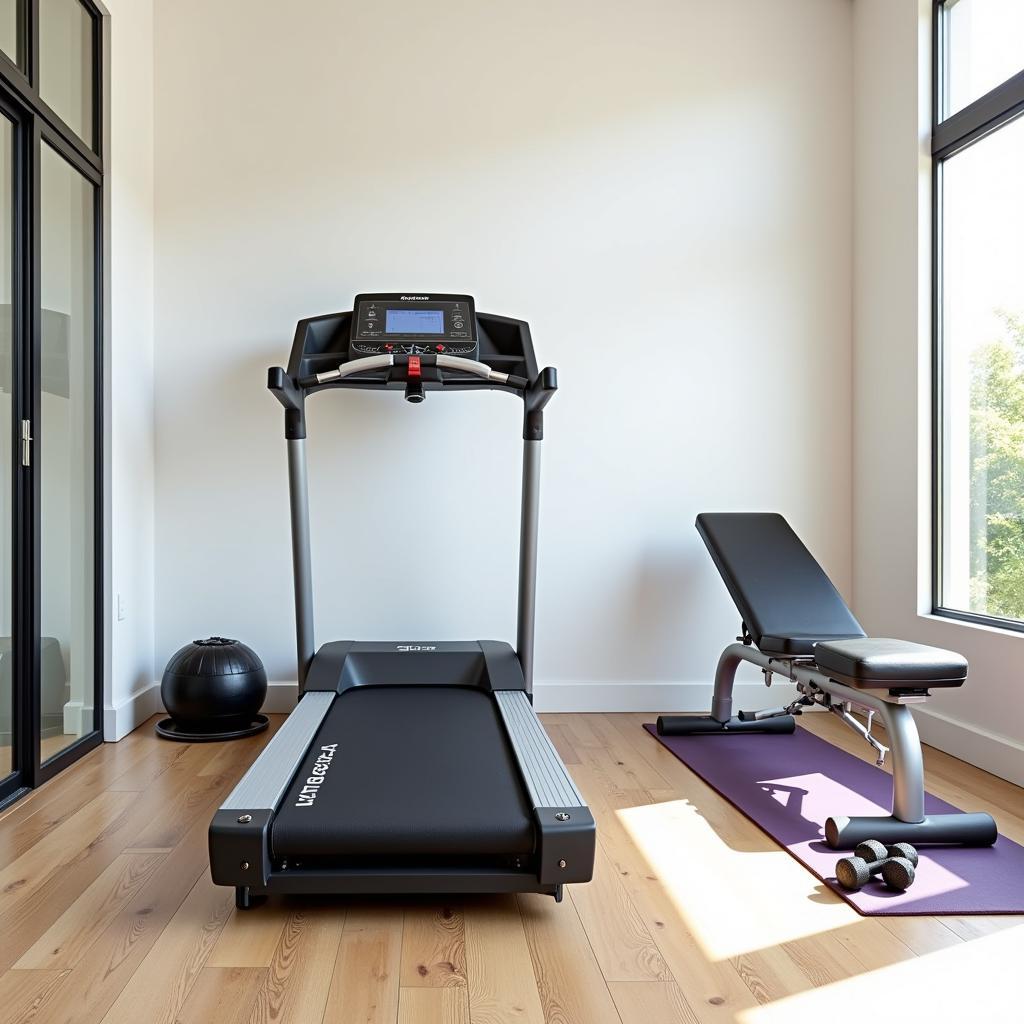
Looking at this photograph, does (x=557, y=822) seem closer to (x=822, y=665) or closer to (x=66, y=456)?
(x=822, y=665)

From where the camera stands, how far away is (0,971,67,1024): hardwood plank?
5.11ft

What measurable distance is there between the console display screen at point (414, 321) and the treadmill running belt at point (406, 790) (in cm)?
132

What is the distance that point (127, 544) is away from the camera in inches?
138

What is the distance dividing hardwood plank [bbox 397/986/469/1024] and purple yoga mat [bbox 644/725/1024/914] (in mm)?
939

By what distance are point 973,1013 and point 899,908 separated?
0.41 meters

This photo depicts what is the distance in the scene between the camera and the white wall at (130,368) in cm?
336

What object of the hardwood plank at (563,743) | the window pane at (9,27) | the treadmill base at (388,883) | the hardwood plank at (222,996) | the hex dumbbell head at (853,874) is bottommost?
the hardwood plank at (563,743)

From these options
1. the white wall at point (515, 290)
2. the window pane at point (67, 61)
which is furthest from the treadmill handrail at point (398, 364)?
the window pane at point (67, 61)

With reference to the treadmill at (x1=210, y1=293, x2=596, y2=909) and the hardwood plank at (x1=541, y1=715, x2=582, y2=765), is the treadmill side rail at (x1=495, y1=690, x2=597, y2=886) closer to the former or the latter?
the treadmill at (x1=210, y1=293, x2=596, y2=909)

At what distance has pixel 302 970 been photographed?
1718 millimetres

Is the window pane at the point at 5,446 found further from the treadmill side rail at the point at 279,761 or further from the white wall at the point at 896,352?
the white wall at the point at 896,352

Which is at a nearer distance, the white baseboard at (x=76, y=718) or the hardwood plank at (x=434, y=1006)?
the hardwood plank at (x=434, y=1006)

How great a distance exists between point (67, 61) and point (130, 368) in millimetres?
1069

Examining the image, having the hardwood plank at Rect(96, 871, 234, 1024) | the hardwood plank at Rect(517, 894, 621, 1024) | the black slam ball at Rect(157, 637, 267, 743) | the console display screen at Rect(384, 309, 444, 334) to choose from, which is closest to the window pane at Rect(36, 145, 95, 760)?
the black slam ball at Rect(157, 637, 267, 743)
